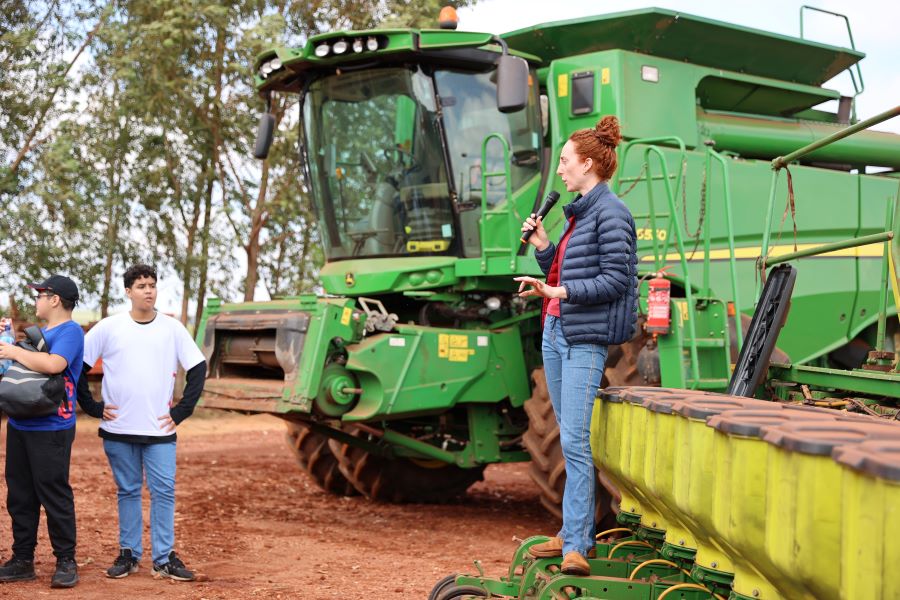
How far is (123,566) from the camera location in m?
6.06

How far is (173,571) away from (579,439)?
2769 millimetres

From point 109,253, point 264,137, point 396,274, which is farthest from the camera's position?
point 109,253

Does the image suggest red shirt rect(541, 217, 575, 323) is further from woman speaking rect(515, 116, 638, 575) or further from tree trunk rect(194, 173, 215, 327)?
tree trunk rect(194, 173, 215, 327)

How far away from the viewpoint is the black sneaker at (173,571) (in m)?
6.06

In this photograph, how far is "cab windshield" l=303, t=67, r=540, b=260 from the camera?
27.3 feet

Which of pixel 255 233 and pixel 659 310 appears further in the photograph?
pixel 255 233

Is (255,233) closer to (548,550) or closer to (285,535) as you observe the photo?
(285,535)

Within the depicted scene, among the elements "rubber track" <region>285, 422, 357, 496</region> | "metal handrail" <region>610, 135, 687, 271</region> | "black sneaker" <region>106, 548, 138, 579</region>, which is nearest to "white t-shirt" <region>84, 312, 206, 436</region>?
"black sneaker" <region>106, 548, 138, 579</region>

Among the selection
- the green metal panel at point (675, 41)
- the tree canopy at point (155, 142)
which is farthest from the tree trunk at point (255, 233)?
the green metal panel at point (675, 41)

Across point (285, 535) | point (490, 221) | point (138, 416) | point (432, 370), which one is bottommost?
point (285, 535)

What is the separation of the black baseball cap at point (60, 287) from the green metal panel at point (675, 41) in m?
4.33

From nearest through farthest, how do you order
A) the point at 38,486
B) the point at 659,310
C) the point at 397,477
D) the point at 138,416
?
the point at 38,486, the point at 138,416, the point at 659,310, the point at 397,477

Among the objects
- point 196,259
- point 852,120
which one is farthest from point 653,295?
point 196,259

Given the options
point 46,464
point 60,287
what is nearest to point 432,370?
point 60,287
